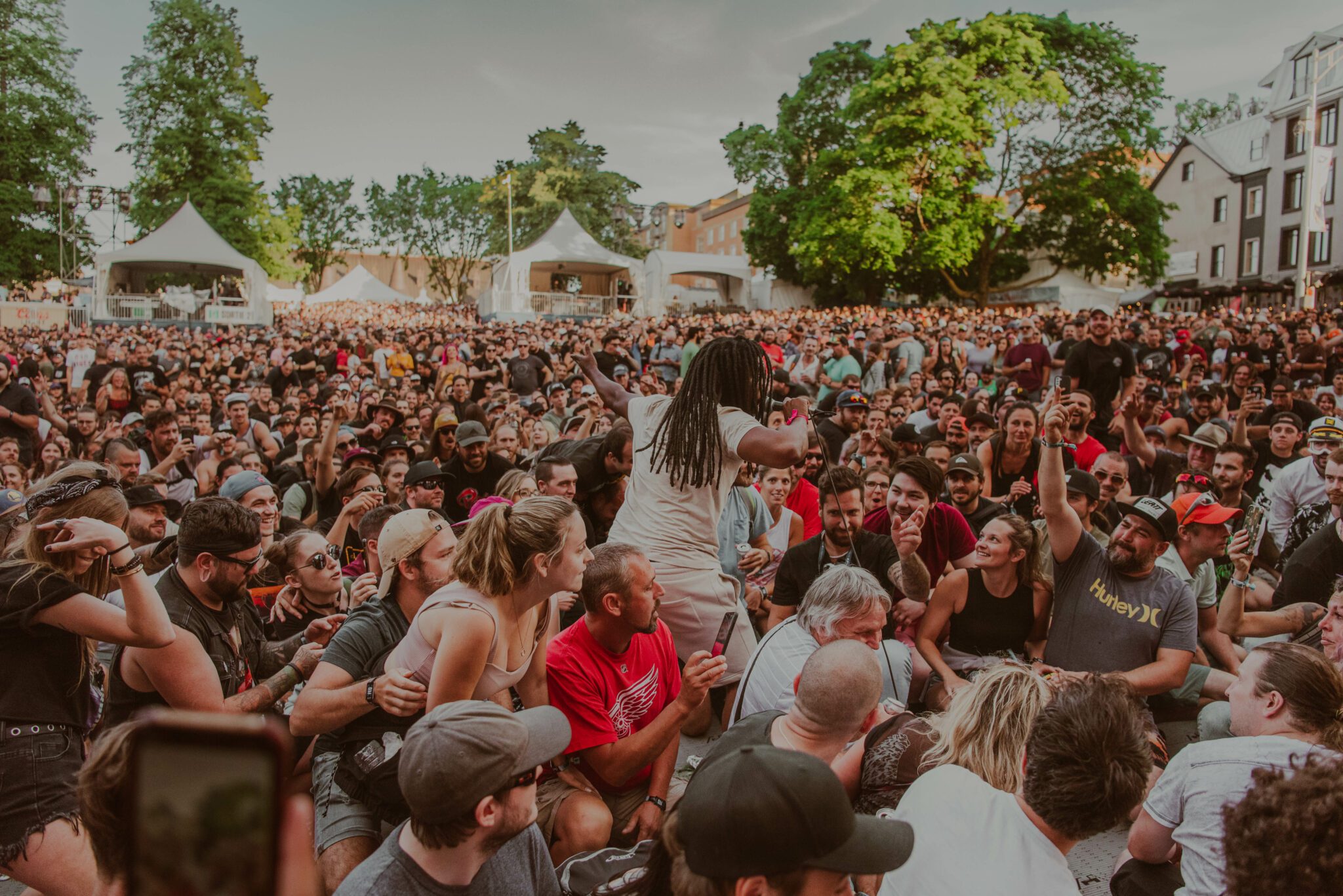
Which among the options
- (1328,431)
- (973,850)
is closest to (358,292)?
(1328,431)

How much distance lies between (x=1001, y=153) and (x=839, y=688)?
108 feet

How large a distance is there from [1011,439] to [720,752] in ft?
14.1

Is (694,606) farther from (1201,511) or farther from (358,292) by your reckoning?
(358,292)

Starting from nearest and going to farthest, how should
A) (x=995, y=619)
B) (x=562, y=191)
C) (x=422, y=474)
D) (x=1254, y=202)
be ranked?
1. (x=995, y=619)
2. (x=422, y=474)
3. (x=1254, y=202)
4. (x=562, y=191)

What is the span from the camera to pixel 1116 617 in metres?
3.94

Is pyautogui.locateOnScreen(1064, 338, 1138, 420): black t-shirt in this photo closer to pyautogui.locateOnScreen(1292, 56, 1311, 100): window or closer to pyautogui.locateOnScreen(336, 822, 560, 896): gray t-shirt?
pyautogui.locateOnScreen(336, 822, 560, 896): gray t-shirt

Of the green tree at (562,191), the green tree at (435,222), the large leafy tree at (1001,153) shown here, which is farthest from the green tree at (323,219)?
the large leafy tree at (1001,153)

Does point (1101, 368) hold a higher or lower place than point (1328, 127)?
lower

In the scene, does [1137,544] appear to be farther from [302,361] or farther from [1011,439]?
[302,361]

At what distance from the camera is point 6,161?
34938 millimetres

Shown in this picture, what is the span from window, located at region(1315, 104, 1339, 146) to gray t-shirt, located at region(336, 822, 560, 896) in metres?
46.2

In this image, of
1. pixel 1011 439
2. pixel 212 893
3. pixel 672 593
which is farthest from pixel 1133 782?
pixel 1011 439

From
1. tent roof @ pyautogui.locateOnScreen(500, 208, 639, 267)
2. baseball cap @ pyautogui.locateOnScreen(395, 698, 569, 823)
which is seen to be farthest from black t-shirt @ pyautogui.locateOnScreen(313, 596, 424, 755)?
tent roof @ pyautogui.locateOnScreen(500, 208, 639, 267)

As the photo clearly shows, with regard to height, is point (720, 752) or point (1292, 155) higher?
point (1292, 155)
